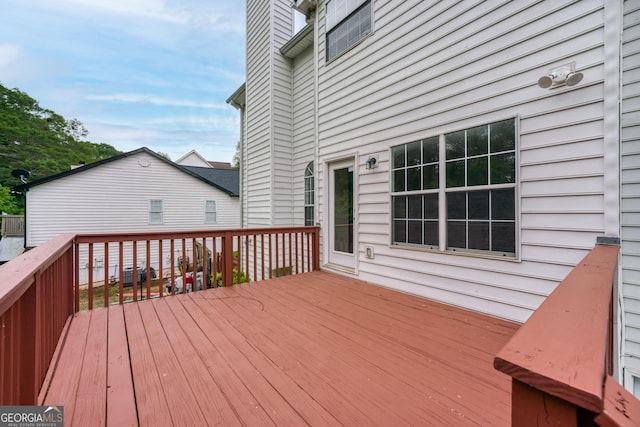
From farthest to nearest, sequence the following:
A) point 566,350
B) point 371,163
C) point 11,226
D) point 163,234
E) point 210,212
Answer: point 210,212, point 11,226, point 371,163, point 163,234, point 566,350

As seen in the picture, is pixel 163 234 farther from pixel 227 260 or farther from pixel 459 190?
pixel 459 190

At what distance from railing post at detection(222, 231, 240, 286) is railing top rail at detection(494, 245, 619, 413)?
3.71 metres

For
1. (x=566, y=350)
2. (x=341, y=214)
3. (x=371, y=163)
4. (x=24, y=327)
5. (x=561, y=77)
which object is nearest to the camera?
(x=566, y=350)

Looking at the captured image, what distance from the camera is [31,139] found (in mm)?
17094

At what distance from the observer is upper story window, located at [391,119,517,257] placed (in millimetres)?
2615

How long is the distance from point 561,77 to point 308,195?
14.4ft

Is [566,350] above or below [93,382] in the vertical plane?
above

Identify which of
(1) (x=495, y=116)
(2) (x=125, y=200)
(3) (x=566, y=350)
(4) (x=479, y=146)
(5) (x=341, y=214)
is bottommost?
(3) (x=566, y=350)

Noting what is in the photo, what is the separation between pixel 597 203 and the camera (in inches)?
83.7

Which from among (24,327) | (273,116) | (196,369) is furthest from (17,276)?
(273,116)

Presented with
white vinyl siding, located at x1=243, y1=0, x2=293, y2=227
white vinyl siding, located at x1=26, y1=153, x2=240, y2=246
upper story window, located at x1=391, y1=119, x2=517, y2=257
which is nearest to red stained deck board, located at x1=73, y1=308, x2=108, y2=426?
upper story window, located at x1=391, y1=119, x2=517, y2=257

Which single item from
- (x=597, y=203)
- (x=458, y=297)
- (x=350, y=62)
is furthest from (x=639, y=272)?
(x=350, y=62)

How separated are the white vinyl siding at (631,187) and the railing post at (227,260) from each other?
13.9 ft

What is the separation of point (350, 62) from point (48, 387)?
192 inches
